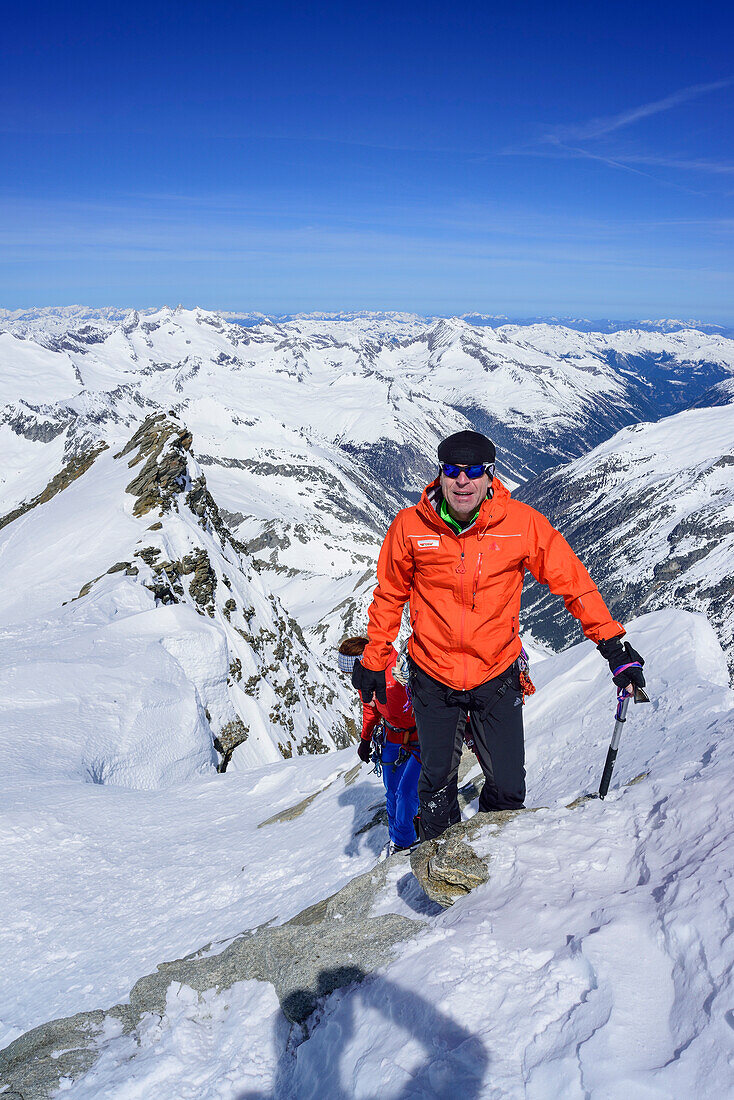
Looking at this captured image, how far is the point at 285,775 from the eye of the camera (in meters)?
15.6

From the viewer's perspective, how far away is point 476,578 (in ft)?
19.4

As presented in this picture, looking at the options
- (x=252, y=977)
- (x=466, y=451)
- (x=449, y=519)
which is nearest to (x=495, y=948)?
(x=252, y=977)

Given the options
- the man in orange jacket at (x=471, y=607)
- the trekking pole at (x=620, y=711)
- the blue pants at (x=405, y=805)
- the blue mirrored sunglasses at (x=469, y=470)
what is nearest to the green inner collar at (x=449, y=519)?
the man in orange jacket at (x=471, y=607)

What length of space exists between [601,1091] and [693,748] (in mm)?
4355

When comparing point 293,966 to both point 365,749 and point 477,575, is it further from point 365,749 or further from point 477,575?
point 477,575

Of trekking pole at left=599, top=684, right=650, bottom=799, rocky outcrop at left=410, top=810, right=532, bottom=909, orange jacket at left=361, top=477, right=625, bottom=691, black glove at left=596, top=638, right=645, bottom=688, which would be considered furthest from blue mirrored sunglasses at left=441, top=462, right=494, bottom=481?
rocky outcrop at left=410, top=810, right=532, bottom=909

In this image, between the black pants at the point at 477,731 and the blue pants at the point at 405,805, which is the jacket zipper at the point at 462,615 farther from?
the blue pants at the point at 405,805

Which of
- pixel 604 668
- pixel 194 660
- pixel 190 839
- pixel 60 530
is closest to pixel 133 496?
pixel 60 530

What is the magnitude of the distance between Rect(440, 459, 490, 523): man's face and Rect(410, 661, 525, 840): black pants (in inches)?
71.5

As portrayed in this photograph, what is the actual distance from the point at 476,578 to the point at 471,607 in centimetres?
31

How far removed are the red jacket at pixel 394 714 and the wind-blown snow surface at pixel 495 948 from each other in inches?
66.4

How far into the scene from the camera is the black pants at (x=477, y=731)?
20.4 feet

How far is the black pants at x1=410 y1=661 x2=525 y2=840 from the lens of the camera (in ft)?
20.4

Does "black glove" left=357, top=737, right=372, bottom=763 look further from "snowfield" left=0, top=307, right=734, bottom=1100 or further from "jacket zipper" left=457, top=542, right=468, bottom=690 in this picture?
"jacket zipper" left=457, top=542, right=468, bottom=690
